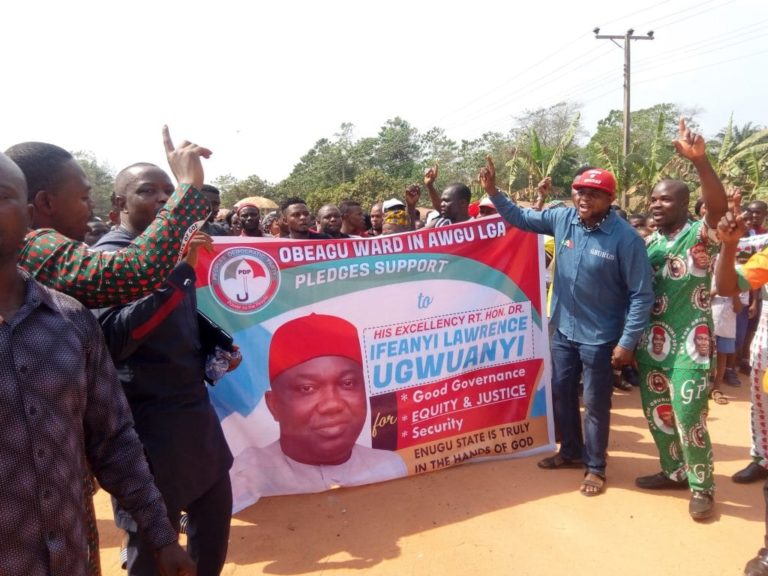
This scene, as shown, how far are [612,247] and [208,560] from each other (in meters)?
2.90

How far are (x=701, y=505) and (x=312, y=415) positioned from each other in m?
2.47

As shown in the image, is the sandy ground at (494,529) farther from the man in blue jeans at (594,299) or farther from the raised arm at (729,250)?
the raised arm at (729,250)

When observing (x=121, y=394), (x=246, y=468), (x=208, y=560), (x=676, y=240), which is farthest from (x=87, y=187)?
(x=676, y=240)

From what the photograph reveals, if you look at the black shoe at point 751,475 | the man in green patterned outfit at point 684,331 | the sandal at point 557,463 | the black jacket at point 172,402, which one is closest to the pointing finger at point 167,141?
the black jacket at point 172,402

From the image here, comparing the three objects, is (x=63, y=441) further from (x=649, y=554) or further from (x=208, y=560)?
(x=649, y=554)

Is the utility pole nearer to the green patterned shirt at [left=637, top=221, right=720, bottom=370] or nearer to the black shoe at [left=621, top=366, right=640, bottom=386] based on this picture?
the black shoe at [left=621, top=366, right=640, bottom=386]

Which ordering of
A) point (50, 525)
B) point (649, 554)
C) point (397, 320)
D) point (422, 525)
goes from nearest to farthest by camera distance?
point (50, 525) → point (649, 554) → point (422, 525) → point (397, 320)

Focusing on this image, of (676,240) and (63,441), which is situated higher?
(676,240)

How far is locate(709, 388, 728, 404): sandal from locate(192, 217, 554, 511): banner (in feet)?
8.14

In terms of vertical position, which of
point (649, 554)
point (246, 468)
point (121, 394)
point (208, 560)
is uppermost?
point (121, 394)

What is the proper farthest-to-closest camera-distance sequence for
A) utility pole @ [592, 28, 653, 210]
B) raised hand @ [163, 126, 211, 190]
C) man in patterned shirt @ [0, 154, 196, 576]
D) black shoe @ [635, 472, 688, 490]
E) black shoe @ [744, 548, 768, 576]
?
1. utility pole @ [592, 28, 653, 210]
2. black shoe @ [635, 472, 688, 490]
3. black shoe @ [744, 548, 768, 576]
4. raised hand @ [163, 126, 211, 190]
5. man in patterned shirt @ [0, 154, 196, 576]

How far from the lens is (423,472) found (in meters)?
4.05

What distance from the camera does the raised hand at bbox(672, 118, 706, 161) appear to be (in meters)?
3.05

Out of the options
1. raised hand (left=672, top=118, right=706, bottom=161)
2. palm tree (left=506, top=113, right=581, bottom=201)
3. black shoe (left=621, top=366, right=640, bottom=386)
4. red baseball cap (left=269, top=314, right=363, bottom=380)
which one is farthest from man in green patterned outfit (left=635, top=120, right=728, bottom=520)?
palm tree (left=506, top=113, right=581, bottom=201)
